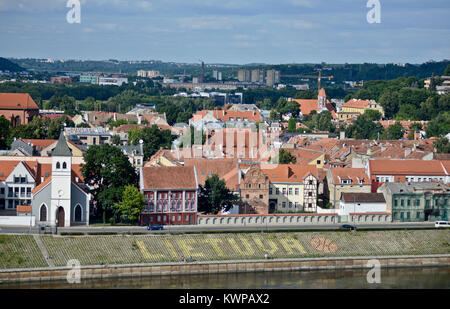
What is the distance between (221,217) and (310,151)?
22426 millimetres

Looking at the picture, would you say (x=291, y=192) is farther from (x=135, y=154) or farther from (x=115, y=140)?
(x=115, y=140)

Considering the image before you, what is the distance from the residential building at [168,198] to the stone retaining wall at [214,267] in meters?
7.23

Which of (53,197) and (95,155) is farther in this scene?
(95,155)

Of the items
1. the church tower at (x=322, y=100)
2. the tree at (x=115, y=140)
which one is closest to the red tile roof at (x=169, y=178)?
the tree at (x=115, y=140)

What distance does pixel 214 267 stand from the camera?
4772 cm

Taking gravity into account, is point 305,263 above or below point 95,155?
below

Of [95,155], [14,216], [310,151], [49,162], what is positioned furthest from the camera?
[310,151]

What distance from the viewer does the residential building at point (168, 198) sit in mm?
54250

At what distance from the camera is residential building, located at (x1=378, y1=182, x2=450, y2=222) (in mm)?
57969

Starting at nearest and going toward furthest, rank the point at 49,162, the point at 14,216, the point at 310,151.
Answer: the point at 14,216, the point at 49,162, the point at 310,151

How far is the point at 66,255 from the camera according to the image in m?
47.0

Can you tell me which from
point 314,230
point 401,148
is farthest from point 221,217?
point 401,148

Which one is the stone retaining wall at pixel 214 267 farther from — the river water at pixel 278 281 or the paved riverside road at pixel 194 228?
the paved riverside road at pixel 194 228
